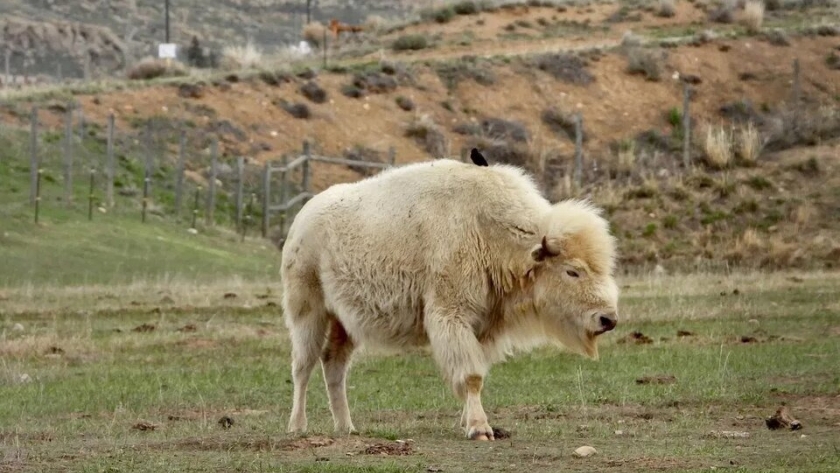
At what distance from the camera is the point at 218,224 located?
41531mm

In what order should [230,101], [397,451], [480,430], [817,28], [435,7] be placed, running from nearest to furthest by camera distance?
[397,451] < [480,430] < [230,101] < [817,28] < [435,7]

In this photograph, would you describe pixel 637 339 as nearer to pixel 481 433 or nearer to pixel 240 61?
pixel 481 433

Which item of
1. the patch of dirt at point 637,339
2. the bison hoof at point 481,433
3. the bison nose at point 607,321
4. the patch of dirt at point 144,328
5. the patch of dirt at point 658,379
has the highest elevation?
the bison nose at point 607,321

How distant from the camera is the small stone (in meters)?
10.5

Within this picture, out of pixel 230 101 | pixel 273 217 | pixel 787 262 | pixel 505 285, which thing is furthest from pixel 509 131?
pixel 505 285

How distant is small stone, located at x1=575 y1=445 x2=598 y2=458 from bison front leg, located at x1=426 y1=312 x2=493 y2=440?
159 cm

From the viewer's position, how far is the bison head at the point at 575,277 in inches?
488

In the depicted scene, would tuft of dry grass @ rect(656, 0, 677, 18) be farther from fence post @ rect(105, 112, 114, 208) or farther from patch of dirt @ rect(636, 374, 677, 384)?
patch of dirt @ rect(636, 374, 677, 384)

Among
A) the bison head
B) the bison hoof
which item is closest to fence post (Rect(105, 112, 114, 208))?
the bison head

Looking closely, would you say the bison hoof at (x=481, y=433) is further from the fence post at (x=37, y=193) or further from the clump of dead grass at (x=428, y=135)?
the clump of dead grass at (x=428, y=135)

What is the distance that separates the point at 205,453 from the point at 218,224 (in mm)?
31054

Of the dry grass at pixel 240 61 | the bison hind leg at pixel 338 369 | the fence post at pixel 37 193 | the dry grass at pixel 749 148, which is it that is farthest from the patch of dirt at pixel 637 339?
the dry grass at pixel 240 61

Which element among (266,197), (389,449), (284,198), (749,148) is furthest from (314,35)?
(389,449)

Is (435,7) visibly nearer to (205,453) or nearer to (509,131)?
(509,131)
